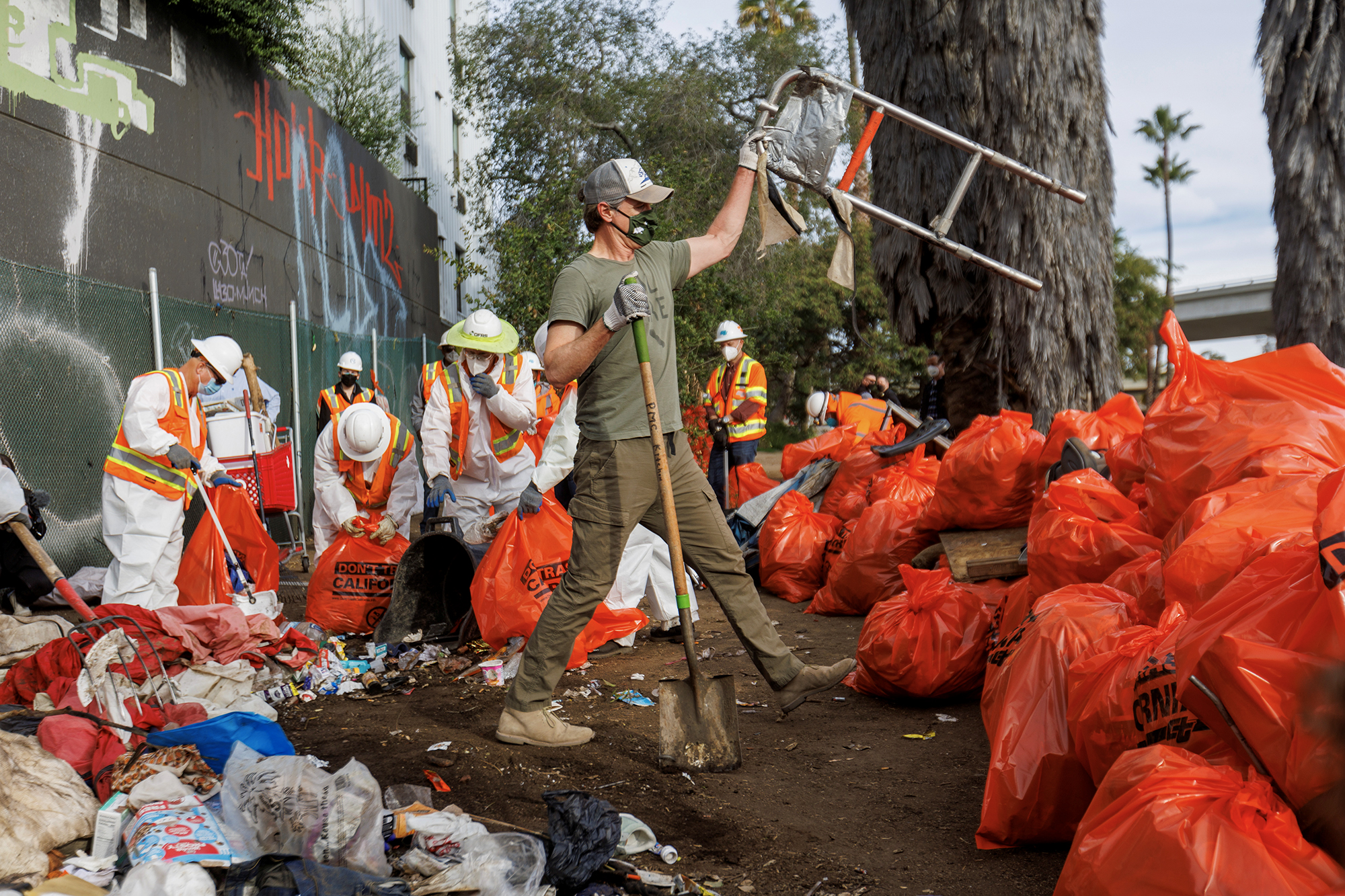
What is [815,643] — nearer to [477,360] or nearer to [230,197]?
[477,360]

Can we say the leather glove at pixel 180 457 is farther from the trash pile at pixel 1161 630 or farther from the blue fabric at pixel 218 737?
the trash pile at pixel 1161 630

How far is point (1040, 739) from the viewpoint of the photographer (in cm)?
245

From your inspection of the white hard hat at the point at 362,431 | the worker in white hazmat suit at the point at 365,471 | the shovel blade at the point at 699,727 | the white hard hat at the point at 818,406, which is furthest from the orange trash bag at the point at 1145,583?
the white hard hat at the point at 818,406

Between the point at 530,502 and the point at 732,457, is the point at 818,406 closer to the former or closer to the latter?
the point at 732,457

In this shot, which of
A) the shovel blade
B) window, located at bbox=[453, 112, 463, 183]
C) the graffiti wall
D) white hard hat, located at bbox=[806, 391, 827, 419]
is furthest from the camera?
window, located at bbox=[453, 112, 463, 183]

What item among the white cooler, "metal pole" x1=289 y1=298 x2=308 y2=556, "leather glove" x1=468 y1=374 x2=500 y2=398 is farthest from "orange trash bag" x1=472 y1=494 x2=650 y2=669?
"metal pole" x1=289 y1=298 x2=308 y2=556

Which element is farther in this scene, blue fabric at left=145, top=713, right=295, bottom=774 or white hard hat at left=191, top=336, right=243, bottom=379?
white hard hat at left=191, top=336, right=243, bottom=379

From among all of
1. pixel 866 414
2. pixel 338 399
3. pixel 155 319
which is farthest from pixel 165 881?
pixel 866 414

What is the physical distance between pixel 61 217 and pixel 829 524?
5.07m

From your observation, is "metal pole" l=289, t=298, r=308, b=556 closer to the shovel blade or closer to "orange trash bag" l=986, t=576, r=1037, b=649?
the shovel blade

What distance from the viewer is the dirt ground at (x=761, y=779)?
251 cm

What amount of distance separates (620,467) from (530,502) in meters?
1.23

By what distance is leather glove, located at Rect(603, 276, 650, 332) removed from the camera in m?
3.09

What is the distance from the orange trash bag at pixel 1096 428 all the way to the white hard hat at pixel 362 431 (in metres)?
3.24
